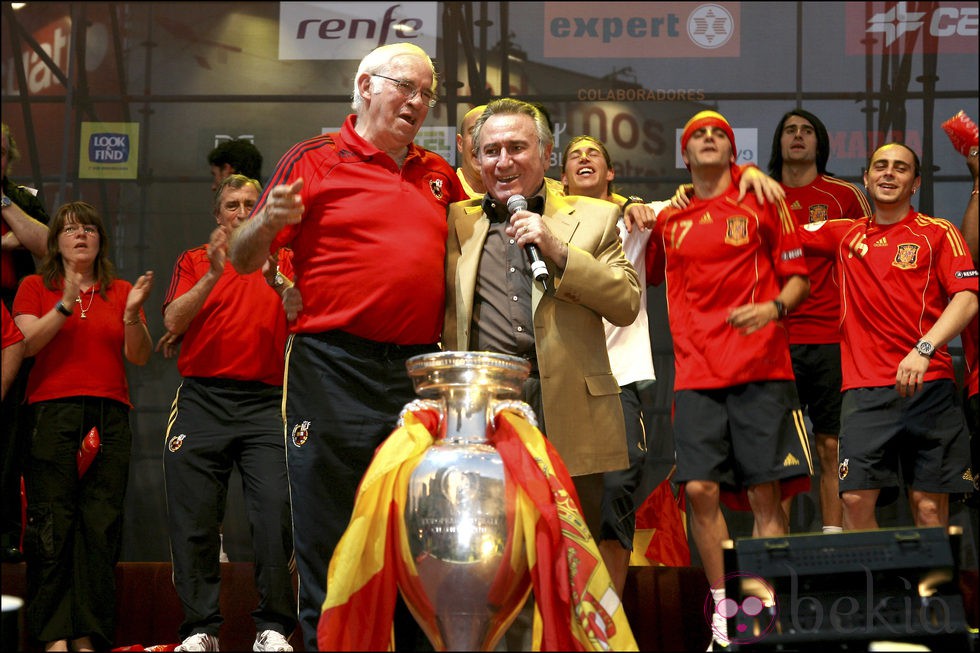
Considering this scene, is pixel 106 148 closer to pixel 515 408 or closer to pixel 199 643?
pixel 199 643

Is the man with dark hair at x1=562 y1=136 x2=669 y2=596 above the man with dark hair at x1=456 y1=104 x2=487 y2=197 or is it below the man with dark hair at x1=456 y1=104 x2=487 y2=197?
below

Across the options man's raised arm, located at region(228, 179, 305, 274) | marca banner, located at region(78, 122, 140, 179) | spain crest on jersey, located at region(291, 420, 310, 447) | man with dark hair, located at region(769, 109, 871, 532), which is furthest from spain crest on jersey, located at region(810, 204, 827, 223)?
marca banner, located at region(78, 122, 140, 179)

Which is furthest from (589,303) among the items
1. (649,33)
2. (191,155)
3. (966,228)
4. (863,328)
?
(191,155)

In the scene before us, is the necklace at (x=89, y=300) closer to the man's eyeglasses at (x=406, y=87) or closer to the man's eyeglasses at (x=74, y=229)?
the man's eyeglasses at (x=74, y=229)

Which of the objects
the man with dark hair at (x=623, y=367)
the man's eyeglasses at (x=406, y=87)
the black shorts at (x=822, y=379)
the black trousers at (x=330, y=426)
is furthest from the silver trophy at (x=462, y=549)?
the black shorts at (x=822, y=379)

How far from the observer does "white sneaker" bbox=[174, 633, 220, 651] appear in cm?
352

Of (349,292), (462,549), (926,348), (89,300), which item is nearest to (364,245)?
(349,292)

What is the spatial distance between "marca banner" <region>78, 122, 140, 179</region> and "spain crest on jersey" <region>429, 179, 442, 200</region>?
9.67ft

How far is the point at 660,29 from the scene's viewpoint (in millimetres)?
5414

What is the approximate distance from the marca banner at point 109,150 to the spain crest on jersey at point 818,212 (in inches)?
123

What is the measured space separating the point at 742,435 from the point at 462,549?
154cm

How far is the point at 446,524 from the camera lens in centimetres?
217

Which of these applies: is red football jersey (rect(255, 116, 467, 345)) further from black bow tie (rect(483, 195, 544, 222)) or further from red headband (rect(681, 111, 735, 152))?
red headband (rect(681, 111, 735, 152))

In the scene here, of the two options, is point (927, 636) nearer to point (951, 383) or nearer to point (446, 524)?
point (446, 524)
